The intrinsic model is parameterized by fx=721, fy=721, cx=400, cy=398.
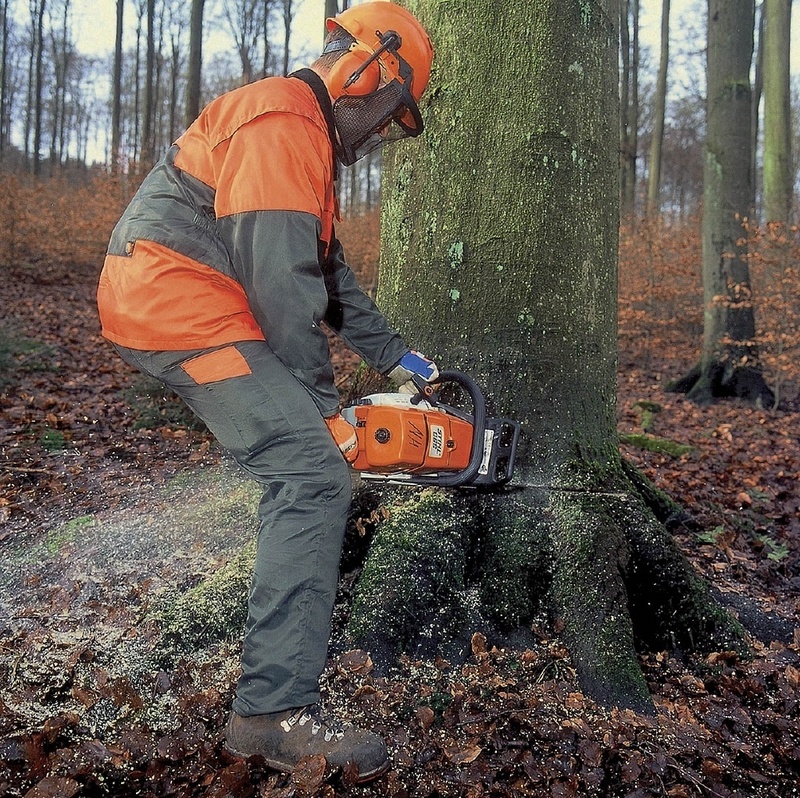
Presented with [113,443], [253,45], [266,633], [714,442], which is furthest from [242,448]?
[253,45]

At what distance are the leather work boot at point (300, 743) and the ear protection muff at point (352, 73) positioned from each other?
2002 millimetres

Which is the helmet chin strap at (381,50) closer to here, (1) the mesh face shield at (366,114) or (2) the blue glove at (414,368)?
(1) the mesh face shield at (366,114)

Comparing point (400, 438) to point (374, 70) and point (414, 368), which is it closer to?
point (414, 368)

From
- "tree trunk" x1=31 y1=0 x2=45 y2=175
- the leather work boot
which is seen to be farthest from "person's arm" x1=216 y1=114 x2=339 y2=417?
"tree trunk" x1=31 y1=0 x2=45 y2=175

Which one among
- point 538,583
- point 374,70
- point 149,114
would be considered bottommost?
point 538,583

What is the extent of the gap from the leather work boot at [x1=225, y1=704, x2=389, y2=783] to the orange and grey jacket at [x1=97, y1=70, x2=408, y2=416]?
989mm

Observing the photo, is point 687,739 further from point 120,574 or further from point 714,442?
point 714,442

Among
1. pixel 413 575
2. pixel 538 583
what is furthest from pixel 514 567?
pixel 413 575

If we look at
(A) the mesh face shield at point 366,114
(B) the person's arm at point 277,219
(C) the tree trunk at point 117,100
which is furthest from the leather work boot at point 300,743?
(C) the tree trunk at point 117,100

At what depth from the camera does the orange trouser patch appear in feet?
7.32

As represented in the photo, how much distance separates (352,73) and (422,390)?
113 cm

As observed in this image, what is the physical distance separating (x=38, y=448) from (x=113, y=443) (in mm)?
482

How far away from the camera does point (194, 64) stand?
13.8m

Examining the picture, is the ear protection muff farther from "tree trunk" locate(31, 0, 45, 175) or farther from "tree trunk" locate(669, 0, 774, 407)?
"tree trunk" locate(31, 0, 45, 175)
